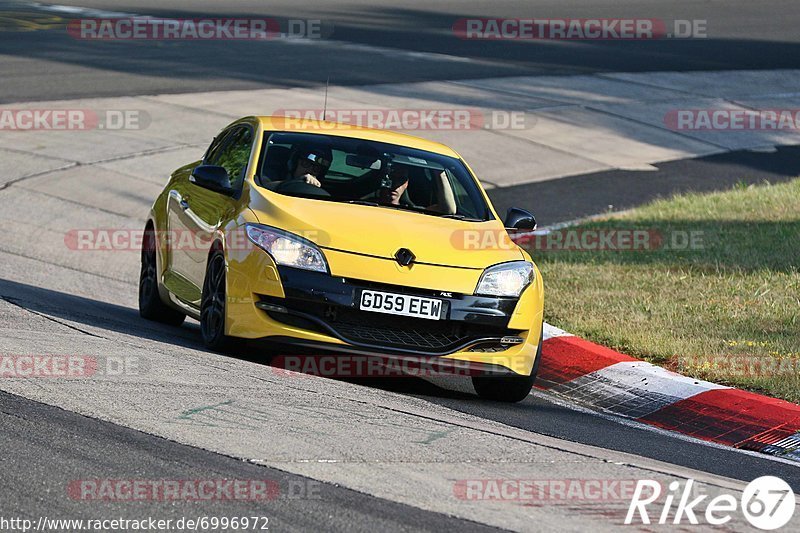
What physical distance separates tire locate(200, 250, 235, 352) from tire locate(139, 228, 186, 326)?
1489mm

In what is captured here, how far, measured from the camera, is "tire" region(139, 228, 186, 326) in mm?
10102

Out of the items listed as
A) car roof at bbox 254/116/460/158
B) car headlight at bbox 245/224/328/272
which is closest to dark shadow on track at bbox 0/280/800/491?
car headlight at bbox 245/224/328/272

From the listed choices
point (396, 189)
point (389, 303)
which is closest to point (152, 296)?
point (396, 189)

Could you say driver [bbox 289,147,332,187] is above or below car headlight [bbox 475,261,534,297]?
above

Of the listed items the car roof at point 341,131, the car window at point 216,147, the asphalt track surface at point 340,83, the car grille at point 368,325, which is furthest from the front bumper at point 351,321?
the car window at point 216,147

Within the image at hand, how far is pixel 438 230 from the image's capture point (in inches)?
328

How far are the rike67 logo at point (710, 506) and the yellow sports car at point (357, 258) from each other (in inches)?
86.2

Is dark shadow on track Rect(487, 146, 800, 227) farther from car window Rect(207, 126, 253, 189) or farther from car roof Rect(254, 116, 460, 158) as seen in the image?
car window Rect(207, 126, 253, 189)

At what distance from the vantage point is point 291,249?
25.8ft

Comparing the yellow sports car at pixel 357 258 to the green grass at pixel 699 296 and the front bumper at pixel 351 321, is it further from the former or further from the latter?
the green grass at pixel 699 296

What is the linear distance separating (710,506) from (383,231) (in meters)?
3.04

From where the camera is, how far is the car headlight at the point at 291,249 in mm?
7797

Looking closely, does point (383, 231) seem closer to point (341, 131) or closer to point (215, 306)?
point (215, 306)

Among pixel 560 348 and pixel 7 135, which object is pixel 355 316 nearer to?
pixel 560 348
